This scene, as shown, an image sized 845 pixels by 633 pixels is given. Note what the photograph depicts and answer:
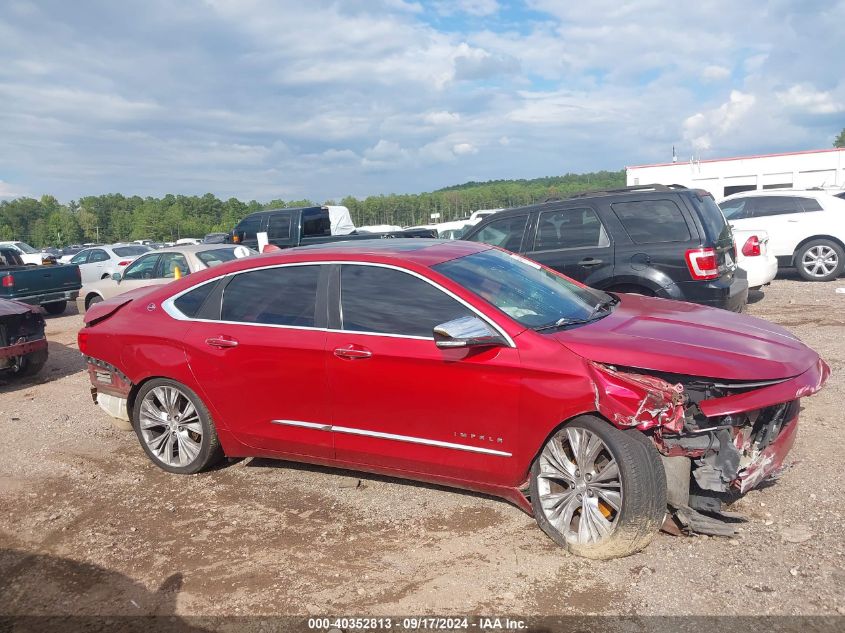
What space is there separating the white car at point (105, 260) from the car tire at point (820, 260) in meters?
17.0

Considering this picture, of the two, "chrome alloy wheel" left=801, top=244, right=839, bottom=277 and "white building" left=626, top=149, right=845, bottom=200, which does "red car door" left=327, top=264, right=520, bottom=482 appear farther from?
"white building" left=626, top=149, right=845, bottom=200

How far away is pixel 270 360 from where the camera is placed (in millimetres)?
4426

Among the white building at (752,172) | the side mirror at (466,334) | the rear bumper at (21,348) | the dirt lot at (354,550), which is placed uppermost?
the white building at (752,172)

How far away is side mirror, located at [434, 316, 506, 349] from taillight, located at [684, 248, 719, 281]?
395 cm

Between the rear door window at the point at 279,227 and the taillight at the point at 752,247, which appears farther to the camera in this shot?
the rear door window at the point at 279,227

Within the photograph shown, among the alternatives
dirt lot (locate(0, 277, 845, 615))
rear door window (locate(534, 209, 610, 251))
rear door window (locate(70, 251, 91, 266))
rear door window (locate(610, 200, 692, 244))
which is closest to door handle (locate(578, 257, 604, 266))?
rear door window (locate(534, 209, 610, 251))

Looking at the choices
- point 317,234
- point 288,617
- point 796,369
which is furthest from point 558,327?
point 317,234

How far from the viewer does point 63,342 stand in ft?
38.6

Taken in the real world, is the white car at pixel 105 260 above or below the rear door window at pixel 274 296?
below

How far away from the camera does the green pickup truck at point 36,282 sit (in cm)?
1346

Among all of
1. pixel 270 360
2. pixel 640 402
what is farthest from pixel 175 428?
pixel 640 402

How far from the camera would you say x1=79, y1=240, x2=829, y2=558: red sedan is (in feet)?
11.4

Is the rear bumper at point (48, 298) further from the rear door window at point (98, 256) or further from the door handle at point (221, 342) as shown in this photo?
the door handle at point (221, 342)

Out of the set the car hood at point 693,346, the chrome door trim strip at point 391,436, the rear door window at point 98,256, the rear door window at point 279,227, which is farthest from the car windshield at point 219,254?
the rear door window at point 98,256
